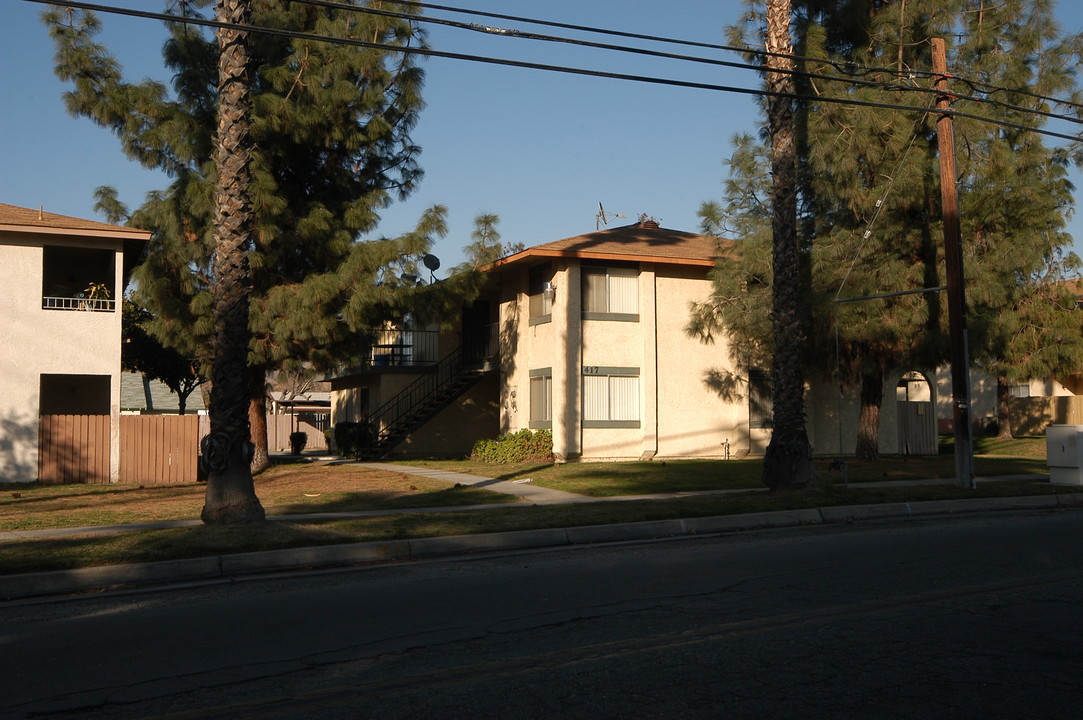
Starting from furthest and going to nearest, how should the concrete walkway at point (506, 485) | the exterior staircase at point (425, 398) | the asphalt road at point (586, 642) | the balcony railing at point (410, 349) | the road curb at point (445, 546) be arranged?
the balcony railing at point (410, 349)
the exterior staircase at point (425, 398)
the concrete walkway at point (506, 485)
the road curb at point (445, 546)
the asphalt road at point (586, 642)

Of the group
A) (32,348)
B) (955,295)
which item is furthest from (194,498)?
(955,295)

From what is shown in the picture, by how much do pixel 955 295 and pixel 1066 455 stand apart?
162 inches

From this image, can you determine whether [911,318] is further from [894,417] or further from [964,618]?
[964,618]

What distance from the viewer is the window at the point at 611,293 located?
27406 mm

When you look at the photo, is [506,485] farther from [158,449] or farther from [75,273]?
[75,273]

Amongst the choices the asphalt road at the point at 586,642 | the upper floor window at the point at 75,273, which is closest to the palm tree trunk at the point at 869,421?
the asphalt road at the point at 586,642

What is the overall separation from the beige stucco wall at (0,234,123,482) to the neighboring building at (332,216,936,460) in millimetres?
9708

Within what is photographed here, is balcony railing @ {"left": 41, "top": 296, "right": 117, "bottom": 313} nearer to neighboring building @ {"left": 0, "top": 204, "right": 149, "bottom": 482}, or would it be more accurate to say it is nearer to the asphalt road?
neighboring building @ {"left": 0, "top": 204, "right": 149, "bottom": 482}

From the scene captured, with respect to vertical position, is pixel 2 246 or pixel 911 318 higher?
pixel 2 246

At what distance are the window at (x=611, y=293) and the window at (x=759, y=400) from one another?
180 inches

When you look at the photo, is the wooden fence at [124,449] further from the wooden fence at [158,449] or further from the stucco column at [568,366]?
the stucco column at [568,366]

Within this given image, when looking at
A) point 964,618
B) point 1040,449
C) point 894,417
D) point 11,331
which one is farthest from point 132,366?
point 964,618

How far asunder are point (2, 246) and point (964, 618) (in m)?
22.2

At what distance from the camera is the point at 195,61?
24.5m
